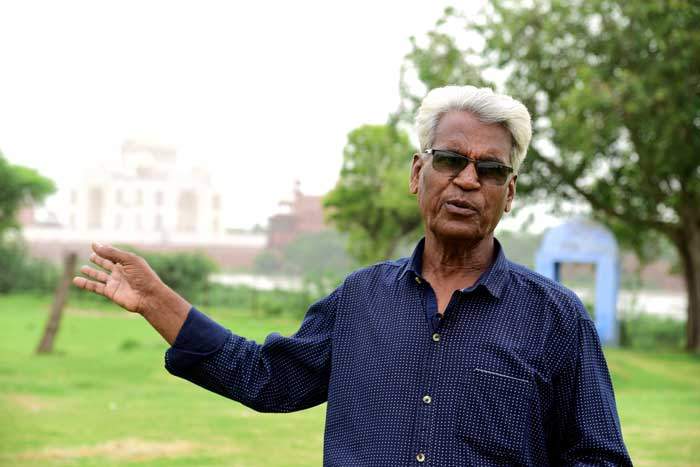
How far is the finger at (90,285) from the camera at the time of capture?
228cm

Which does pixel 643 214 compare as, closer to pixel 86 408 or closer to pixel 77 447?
pixel 86 408

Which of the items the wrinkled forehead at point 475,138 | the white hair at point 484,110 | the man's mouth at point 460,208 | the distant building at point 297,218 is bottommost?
the distant building at point 297,218

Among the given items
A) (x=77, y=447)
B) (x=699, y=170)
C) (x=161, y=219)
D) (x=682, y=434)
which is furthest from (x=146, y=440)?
(x=161, y=219)

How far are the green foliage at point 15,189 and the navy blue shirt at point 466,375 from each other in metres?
33.6

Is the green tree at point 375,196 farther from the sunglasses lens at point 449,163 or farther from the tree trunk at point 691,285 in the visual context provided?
the sunglasses lens at point 449,163

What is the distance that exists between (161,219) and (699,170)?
58.2 m

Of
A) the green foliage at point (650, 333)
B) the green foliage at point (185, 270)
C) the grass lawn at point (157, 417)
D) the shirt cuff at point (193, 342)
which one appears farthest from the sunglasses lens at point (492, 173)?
the green foliage at point (185, 270)

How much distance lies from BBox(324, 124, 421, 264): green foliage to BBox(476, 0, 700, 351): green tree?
669cm

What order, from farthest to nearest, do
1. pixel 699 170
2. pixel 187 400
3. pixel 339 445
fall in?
1. pixel 699 170
2. pixel 187 400
3. pixel 339 445

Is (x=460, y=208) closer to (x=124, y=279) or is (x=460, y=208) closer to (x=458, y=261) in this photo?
(x=458, y=261)

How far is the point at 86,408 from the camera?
10445mm

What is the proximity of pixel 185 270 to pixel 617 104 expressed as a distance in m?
17.0

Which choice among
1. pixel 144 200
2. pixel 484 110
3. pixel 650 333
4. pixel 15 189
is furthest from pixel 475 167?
pixel 144 200

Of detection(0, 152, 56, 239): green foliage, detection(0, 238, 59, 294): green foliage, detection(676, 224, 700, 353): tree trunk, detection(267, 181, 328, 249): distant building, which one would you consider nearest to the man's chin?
detection(676, 224, 700, 353): tree trunk
